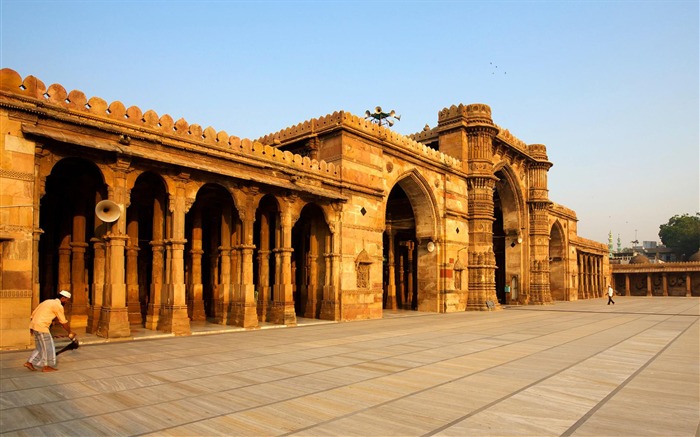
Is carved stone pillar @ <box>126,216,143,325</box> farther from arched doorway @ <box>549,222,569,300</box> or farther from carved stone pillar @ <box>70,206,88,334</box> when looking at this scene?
arched doorway @ <box>549,222,569,300</box>

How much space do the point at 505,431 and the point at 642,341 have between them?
33.7 ft

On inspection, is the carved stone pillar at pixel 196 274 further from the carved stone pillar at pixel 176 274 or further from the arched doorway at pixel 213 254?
the carved stone pillar at pixel 176 274

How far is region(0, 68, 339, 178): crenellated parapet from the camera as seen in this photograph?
37.7 ft

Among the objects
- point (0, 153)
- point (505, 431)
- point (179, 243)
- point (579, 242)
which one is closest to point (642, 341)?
point (505, 431)

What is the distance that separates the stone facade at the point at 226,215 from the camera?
11742mm

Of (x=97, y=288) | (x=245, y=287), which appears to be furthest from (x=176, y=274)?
(x=245, y=287)

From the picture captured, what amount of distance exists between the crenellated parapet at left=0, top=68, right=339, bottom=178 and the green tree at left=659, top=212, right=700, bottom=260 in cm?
10390

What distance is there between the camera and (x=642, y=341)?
44.3 ft

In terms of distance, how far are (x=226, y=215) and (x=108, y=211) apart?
5.43 metres

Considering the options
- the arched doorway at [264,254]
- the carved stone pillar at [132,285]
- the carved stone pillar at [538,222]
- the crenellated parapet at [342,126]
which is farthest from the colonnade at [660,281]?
the carved stone pillar at [132,285]

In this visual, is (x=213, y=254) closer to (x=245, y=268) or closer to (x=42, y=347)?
(x=245, y=268)

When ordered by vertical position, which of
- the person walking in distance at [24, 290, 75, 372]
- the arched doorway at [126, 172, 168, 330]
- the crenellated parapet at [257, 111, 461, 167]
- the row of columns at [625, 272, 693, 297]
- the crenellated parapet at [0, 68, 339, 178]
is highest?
the crenellated parapet at [257, 111, 461, 167]

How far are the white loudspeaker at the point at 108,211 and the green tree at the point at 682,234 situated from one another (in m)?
110

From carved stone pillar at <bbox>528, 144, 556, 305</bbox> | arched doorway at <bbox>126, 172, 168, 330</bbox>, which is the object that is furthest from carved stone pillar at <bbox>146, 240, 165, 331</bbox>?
carved stone pillar at <bbox>528, 144, 556, 305</bbox>
